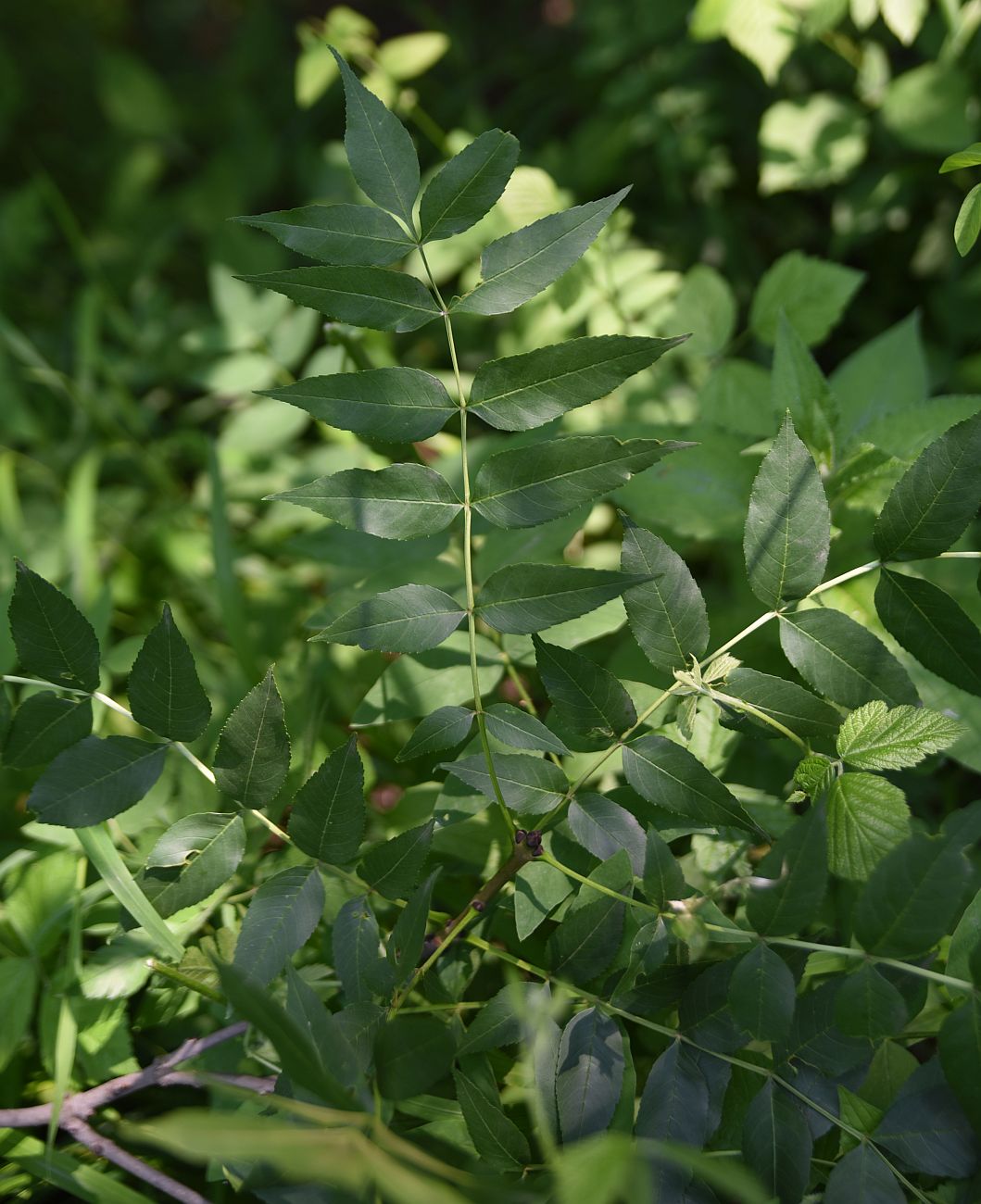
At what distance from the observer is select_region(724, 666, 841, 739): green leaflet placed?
90 centimetres

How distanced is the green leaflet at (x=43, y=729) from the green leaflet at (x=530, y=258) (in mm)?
549

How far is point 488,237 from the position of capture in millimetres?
1713

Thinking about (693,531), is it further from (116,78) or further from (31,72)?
(31,72)

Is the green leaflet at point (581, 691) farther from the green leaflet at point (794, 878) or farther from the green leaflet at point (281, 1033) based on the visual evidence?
the green leaflet at point (281, 1033)

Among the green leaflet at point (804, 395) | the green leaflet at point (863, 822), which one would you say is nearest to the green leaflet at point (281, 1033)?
the green leaflet at point (863, 822)

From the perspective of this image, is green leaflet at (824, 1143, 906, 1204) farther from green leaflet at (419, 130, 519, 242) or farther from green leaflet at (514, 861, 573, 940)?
green leaflet at (419, 130, 519, 242)

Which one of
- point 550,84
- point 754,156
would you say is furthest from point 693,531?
point 550,84

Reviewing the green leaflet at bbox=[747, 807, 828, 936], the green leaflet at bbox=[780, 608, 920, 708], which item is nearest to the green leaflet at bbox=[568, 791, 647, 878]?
the green leaflet at bbox=[747, 807, 828, 936]

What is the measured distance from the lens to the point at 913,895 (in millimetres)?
758

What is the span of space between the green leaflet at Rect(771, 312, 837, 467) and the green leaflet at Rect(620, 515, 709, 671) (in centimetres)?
42

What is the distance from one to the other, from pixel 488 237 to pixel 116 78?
172cm

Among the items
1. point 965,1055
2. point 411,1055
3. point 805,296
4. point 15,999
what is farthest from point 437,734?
point 805,296

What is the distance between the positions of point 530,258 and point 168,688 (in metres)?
0.54

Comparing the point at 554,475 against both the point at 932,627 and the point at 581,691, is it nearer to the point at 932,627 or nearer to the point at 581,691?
the point at 581,691
